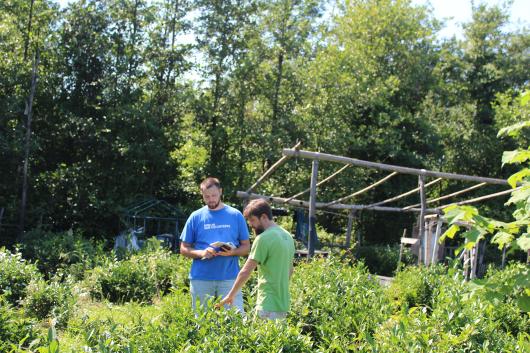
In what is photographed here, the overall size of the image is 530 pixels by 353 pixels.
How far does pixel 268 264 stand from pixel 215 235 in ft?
2.52

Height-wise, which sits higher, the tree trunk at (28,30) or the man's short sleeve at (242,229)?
the tree trunk at (28,30)

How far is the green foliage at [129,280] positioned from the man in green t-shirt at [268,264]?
13.6 ft

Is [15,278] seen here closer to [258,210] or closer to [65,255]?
[65,255]

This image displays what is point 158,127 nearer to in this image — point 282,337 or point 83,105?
point 83,105

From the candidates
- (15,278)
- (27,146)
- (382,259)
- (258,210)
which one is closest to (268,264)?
(258,210)

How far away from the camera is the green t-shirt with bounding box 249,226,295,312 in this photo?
14.9 ft

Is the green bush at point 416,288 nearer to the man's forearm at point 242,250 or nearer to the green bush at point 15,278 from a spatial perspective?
the man's forearm at point 242,250

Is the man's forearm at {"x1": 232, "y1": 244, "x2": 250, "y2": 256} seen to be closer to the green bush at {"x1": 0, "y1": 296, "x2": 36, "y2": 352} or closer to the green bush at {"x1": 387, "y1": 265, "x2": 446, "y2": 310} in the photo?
the green bush at {"x1": 0, "y1": 296, "x2": 36, "y2": 352}

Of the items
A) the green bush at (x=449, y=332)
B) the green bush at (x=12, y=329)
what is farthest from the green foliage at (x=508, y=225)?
→ the green bush at (x=12, y=329)

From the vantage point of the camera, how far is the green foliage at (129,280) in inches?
349

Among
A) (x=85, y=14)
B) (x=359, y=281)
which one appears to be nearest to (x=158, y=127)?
(x=85, y=14)

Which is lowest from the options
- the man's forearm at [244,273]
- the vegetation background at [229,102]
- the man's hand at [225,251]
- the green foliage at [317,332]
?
the green foliage at [317,332]

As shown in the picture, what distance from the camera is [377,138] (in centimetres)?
2069

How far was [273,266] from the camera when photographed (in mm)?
4547
